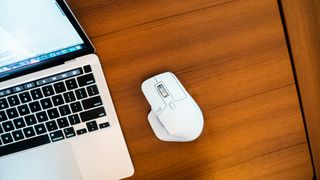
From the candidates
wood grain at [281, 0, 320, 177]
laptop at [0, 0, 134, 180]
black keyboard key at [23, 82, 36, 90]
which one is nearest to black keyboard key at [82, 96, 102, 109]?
laptop at [0, 0, 134, 180]

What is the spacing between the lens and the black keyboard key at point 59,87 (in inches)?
25.2

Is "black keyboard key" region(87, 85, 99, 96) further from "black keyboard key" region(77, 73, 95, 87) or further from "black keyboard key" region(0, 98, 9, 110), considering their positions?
"black keyboard key" region(0, 98, 9, 110)

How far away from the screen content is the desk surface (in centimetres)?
7

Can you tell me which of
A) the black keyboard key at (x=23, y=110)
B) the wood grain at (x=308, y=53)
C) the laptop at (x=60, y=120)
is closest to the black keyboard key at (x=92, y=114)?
the laptop at (x=60, y=120)

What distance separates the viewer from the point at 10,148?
2.12ft

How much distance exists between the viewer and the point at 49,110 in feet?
2.11

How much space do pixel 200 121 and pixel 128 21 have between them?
24 centimetres

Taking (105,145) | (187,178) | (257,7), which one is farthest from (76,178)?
(257,7)

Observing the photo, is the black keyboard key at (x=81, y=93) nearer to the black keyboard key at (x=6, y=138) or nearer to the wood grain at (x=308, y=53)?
the black keyboard key at (x=6, y=138)

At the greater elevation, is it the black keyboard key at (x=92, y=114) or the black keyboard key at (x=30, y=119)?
the black keyboard key at (x=30, y=119)

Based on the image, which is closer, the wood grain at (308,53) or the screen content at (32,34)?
the screen content at (32,34)

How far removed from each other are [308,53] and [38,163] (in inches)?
23.5

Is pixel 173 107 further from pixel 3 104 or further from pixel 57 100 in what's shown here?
pixel 3 104

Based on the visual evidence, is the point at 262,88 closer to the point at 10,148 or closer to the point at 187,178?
the point at 187,178
